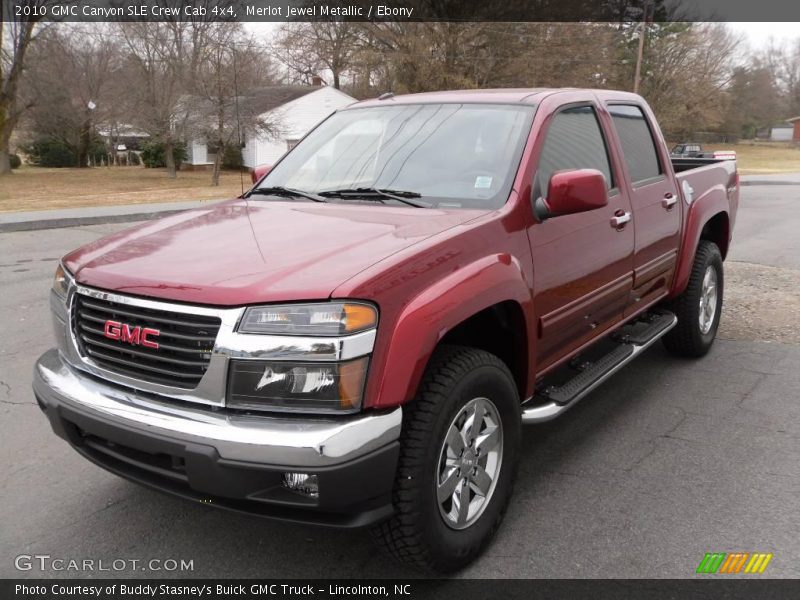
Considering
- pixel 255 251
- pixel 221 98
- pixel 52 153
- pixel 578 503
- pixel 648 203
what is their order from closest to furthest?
pixel 255 251
pixel 578 503
pixel 648 203
pixel 221 98
pixel 52 153

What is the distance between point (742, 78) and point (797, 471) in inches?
2782

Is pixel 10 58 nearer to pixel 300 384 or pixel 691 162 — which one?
pixel 691 162

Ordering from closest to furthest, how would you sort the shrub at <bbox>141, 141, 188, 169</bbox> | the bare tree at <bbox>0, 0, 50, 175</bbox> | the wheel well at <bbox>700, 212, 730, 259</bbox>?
the wheel well at <bbox>700, 212, 730, 259</bbox>, the bare tree at <bbox>0, 0, 50, 175</bbox>, the shrub at <bbox>141, 141, 188, 169</bbox>

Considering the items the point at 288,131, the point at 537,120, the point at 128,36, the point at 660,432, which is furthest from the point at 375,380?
the point at 128,36

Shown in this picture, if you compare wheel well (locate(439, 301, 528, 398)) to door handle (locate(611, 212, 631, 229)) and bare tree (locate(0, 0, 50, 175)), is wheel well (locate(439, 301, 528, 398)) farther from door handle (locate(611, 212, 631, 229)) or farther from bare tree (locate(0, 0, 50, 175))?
bare tree (locate(0, 0, 50, 175))

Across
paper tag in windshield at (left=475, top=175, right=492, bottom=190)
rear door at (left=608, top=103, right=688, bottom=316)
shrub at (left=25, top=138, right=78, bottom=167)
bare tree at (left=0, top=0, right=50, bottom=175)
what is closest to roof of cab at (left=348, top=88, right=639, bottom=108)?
rear door at (left=608, top=103, right=688, bottom=316)

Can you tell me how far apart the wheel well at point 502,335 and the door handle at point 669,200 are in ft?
6.51

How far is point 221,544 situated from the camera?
117 inches

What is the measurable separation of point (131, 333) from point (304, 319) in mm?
679

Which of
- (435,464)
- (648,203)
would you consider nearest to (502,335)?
(435,464)

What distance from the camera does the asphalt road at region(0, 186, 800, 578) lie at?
2.85m

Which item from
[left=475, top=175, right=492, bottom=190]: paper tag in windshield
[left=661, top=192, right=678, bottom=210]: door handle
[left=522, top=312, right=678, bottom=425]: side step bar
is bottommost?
[left=522, top=312, right=678, bottom=425]: side step bar

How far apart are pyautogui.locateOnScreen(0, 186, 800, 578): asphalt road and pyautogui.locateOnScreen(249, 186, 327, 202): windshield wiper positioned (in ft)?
5.16

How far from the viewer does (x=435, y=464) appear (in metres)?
2.51
